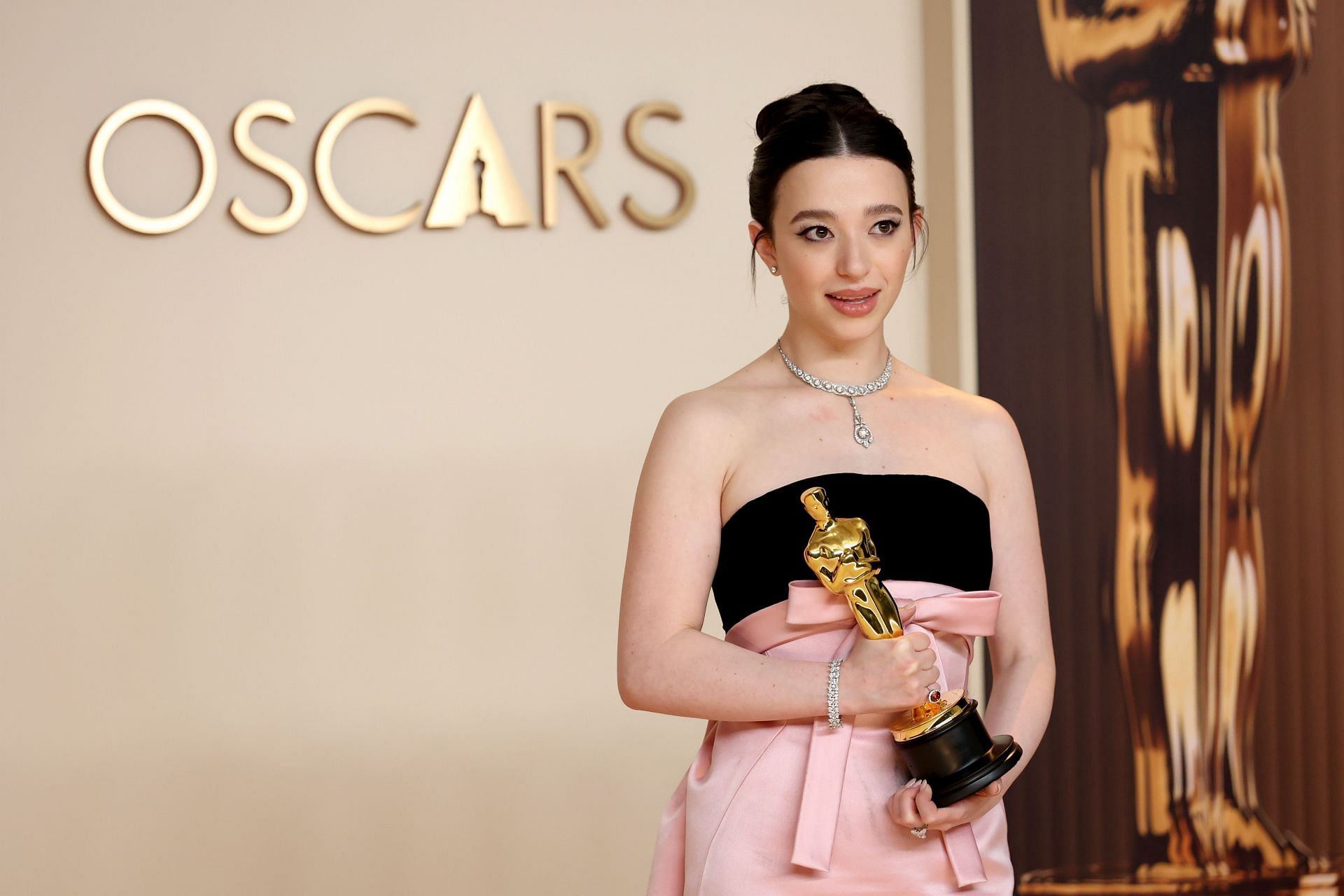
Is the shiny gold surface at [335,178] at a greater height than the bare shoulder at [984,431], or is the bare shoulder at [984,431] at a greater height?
the shiny gold surface at [335,178]

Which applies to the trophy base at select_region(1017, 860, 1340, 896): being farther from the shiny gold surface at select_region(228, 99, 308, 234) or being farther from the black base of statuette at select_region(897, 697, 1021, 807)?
the shiny gold surface at select_region(228, 99, 308, 234)

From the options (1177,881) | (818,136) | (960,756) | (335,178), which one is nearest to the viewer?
(960,756)

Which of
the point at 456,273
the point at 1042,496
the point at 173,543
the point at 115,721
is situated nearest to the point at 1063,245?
the point at 1042,496

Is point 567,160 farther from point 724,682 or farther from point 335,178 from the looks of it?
point 724,682

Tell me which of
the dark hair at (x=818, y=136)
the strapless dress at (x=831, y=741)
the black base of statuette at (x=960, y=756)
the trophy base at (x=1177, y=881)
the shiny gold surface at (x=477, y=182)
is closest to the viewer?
the black base of statuette at (x=960, y=756)

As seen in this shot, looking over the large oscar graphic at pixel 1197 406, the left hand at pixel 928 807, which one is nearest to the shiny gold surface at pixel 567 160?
the large oscar graphic at pixel 1197 406

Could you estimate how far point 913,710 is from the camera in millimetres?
1536

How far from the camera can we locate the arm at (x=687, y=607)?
1.57m

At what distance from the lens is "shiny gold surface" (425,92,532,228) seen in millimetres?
3383

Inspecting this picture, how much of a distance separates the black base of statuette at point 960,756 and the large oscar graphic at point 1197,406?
1943mm

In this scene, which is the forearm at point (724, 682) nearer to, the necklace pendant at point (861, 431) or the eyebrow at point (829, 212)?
the necklace pendant at point (861, 431)

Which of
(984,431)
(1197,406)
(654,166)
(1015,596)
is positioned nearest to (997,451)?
(984,431)

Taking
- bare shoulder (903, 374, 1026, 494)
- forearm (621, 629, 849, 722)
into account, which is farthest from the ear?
forearm (621, 629, 849, 722)

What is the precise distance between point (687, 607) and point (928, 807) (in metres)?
0.35
